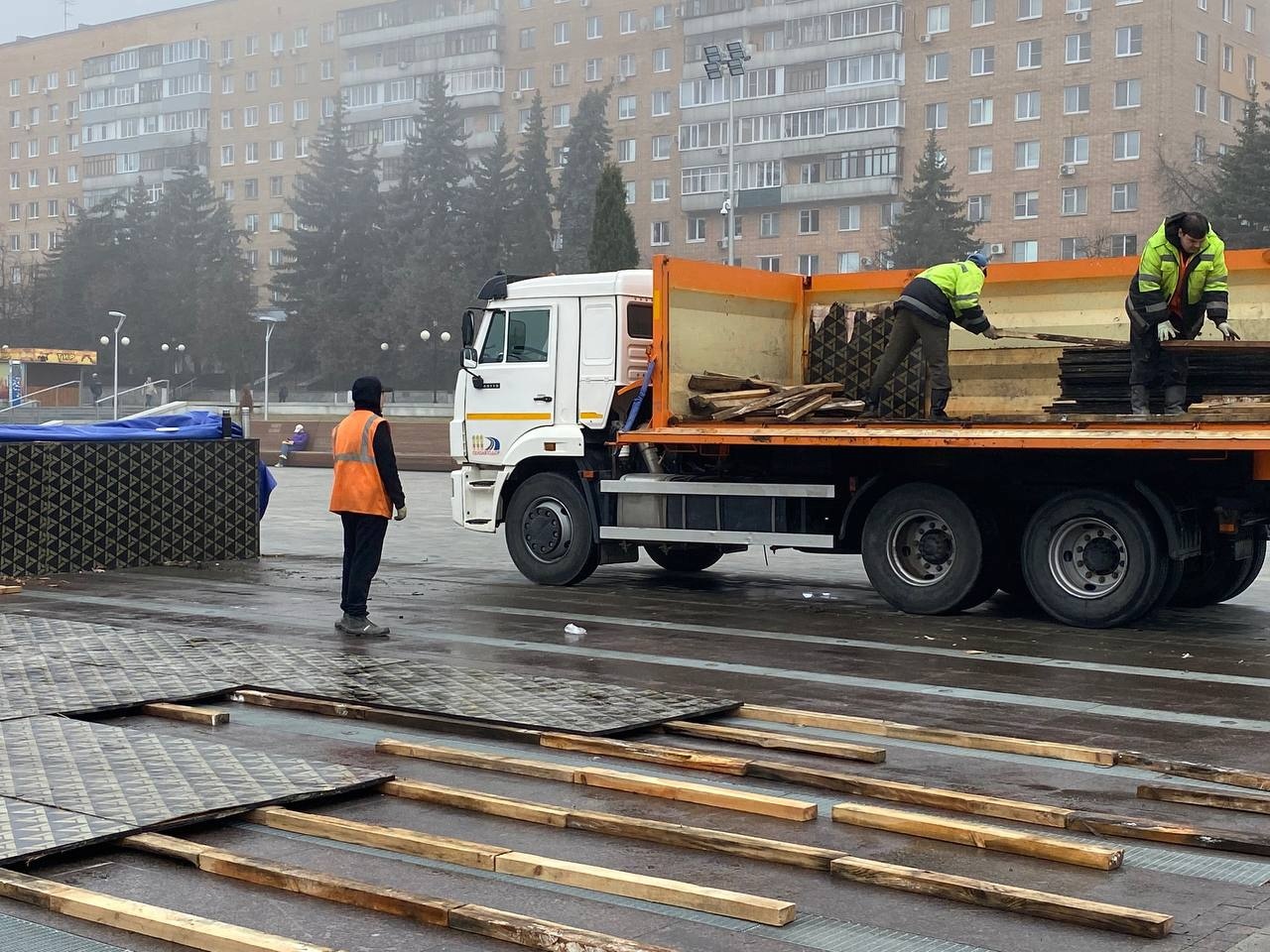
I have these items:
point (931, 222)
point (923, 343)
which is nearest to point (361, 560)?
point (923, 343)

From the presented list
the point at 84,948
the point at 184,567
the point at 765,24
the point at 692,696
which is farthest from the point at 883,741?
the point at 765,24

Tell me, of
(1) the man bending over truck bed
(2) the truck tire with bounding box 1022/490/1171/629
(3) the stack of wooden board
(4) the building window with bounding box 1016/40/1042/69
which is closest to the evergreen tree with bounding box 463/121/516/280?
(4) the building window with bounding box 1016/40/1042/69

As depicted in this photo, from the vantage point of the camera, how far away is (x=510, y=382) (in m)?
15.1

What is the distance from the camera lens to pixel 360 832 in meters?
5.62

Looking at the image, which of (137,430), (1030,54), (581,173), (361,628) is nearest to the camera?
(361,628)

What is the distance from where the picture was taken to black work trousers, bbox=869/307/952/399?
13086 mm

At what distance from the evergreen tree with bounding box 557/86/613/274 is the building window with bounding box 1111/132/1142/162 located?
26289 mm

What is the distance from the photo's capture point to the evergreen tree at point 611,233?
185 feet

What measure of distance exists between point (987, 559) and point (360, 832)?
296 inches

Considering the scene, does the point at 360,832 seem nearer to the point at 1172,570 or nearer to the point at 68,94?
the point at 1172,570

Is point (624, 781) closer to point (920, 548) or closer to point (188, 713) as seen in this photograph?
point (188, 713)

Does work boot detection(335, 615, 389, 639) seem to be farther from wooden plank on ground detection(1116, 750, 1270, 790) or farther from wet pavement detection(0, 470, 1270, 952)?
wooden plank on ground detection(1116, 750, 1270, 790)

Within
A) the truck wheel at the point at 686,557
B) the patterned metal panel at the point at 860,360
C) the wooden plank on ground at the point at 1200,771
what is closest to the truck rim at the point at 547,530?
the truck wheel at the point at 686,557

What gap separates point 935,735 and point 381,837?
2.95 meters
